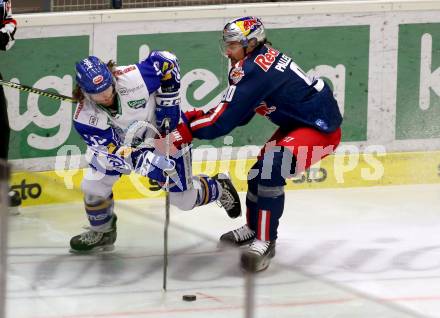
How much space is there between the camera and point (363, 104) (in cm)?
694

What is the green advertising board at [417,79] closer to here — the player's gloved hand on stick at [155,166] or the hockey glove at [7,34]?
the player's gloved hand on stick at [155,166]

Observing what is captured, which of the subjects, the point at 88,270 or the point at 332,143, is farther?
the point at 332,143

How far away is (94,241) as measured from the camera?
431 cm

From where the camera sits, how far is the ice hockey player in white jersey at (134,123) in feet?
16.7

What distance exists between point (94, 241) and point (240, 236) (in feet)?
4.76

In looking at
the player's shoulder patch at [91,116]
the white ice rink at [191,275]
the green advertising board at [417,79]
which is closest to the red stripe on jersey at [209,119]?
the player's shoulder patch at [91,116]

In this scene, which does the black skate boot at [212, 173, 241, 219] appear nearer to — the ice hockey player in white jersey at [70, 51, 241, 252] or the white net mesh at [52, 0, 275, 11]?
the ice hockey player in white jersey at [70, 51, 241, 252]

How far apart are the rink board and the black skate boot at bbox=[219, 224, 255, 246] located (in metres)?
1.00

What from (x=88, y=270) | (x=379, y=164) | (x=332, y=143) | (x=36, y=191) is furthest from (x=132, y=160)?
(x=379, y=164)

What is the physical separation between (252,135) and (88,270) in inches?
119

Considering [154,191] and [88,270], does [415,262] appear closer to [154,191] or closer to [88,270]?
[154,191]

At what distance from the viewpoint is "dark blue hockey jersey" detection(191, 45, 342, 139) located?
5215mm

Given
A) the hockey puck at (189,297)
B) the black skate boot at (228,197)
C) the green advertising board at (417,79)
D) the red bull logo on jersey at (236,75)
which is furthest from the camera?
the green advertising board at (417,79)

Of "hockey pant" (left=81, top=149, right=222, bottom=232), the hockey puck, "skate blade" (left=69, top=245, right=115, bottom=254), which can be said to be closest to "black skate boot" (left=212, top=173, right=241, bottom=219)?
"hockey pant" (left=81, top=149, right=222, bottom=232)
